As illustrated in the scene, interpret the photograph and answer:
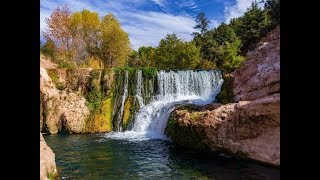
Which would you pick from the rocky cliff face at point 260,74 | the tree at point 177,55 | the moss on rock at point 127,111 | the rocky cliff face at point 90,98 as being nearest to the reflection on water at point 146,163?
the rocky cliff face at point 260,74

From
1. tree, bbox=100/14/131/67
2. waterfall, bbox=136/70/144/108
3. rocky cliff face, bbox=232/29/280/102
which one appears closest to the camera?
rocky cliff face, bbox=232/29/280/102

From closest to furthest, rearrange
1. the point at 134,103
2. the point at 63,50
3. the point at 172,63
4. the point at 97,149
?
1. the point at 97,149
2. the point at 134,103
3. the point at 63,50
4. the point at 172,63

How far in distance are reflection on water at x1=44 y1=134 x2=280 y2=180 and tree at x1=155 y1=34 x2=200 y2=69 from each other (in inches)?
923

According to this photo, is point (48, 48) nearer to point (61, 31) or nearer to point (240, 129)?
point (61, 31)

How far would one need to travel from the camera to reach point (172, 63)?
138 feet

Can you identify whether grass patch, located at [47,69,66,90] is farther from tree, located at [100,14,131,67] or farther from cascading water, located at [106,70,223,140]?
tree, located at [100,14,131,67]

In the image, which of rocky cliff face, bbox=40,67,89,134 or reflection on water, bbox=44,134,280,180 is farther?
rocky cliff face, bbox=40,67,89,134

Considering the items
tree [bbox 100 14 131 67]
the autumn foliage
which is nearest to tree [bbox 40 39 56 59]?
the autumn foliage

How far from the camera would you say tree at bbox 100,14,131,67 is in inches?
1583

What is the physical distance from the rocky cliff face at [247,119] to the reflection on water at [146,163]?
62 cm

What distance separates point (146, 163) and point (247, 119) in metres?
4.99

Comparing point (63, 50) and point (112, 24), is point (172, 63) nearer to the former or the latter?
point (112, 24)
